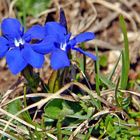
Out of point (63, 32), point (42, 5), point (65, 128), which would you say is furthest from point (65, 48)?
point (42, 5)

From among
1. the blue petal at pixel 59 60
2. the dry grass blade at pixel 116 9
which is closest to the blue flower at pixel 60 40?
the blue petal at pixel 59 60

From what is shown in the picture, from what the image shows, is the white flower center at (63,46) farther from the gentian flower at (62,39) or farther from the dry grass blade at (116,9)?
the dry grass blade at (116,9)

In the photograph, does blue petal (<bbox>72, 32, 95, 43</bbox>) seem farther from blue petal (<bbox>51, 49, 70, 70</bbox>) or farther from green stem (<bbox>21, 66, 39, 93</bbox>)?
green stem (<bbox>21, 66, 39, 93</bbox>)

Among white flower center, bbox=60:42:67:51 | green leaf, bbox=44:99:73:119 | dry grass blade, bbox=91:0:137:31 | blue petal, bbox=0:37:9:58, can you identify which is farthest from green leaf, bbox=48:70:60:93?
dry grass blade, bbox=91:0:137:31

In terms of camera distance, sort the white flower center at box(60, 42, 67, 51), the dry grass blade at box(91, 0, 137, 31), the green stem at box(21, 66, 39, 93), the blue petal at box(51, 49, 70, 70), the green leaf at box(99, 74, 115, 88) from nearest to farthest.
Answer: the blue petal at box(51, 49, 70, 70)
the white flower center at box(60, 42, 67, 51)
the green stem at box(21, 66, 39, 93)
the green leaf at box(99, 74, 115, 88)
the dry grass blade at box(91, 0, 137, 31)

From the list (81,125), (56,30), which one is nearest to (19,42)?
(56,30)

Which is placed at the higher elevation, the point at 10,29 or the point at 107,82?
the point at 10,29

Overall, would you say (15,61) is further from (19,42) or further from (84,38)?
(84,38)
